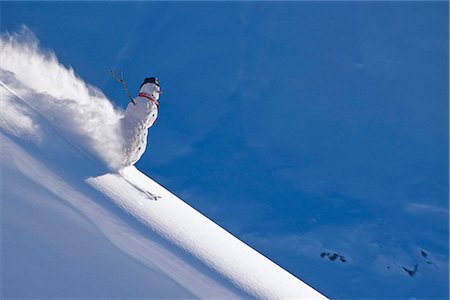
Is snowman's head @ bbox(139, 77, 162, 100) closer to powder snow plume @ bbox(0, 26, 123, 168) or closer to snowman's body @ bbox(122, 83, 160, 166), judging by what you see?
snowman's body @ bbox(122, 83, 160, 166)

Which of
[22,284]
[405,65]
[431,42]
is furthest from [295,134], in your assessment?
[22,284]

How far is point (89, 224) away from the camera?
3.28 meters

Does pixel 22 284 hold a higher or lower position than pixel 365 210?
lower

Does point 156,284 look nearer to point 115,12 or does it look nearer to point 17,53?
point 17,53

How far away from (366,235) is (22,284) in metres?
5.50

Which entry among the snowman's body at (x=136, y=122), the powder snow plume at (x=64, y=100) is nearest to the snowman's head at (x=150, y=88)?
the snowman's body at (x=136, y=122)

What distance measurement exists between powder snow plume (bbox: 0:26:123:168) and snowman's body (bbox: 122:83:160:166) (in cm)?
6

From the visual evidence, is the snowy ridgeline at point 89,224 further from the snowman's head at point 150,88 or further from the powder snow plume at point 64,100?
the snowman's head at point 150,88

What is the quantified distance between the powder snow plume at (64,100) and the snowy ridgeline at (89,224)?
0.01 meters

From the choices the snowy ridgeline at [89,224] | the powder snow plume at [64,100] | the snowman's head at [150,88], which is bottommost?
the snowy ridgeline at [89,224]

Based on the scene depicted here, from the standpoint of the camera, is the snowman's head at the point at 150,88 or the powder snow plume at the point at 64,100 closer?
the powder snow plume at the point at 64,100

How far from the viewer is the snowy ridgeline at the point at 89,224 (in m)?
3.01

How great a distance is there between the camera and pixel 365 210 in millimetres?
7770

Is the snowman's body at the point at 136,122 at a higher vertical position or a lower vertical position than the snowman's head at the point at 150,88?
lower
